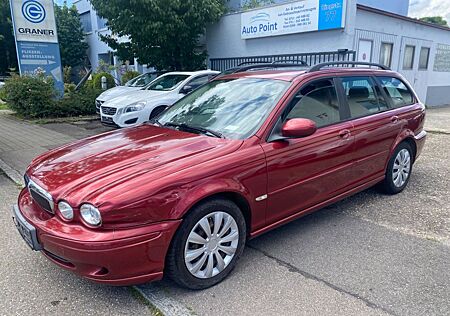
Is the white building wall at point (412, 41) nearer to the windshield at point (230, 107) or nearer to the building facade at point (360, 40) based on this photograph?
the building facade at point (360, 40)

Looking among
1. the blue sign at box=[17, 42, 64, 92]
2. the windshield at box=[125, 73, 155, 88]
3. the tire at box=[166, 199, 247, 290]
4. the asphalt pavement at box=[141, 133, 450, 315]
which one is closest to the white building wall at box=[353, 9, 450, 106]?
the windshield at box=[125, 73, 155, 88]

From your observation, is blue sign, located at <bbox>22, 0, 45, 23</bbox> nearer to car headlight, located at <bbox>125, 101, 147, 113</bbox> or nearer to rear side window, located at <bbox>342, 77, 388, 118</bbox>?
car headlight, located at <bbox>125, 101, 147, 113</bbox>

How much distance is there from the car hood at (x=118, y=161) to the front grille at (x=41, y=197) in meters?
0.04

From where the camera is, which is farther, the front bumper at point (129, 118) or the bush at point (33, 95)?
the bush at point (33, 95)

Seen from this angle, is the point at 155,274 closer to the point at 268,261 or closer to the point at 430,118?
the point at 268,261

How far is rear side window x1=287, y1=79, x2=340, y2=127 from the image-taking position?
3.34m

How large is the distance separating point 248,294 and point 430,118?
39.0 feet

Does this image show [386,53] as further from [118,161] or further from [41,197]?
[41,197]

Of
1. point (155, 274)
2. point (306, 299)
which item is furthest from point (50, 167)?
point (306, 299)

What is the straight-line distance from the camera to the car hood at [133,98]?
8414 mm

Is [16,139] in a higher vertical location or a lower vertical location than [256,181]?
lower

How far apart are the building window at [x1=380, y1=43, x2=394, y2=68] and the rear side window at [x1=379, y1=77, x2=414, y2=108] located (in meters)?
8.32

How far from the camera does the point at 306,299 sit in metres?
2.58

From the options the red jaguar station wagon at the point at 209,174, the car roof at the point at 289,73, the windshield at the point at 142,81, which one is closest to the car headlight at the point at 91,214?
the red jaguar station wagon at the point at 209,174
